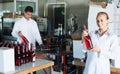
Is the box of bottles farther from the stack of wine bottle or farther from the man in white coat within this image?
the man in white coat

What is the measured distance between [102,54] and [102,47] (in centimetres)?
7

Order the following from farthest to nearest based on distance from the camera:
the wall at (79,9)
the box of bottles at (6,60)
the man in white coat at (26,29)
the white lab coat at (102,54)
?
the wall at (79,9), the man in white coat at (26,29), the white lab coat at (102,54), the box of bottles at (6,60)

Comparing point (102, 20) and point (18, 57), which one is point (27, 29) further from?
point (102, 20)

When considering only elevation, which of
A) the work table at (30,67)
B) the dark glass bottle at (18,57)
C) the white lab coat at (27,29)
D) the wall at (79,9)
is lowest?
the work table at (30,67)

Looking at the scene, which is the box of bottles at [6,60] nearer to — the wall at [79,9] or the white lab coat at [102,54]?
the white lab coat at [102,54]

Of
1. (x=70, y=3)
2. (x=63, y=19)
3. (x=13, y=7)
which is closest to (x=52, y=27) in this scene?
(x=63, y=19)

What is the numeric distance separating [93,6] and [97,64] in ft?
3.34

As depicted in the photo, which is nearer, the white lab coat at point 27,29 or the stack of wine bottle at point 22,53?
the stack of wine bottle at point 22,53

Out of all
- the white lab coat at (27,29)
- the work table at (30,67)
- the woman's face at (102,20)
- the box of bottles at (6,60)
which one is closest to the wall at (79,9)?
the white lab coat at (27,29)

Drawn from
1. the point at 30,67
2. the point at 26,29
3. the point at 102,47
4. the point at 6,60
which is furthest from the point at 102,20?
the point at 26,29

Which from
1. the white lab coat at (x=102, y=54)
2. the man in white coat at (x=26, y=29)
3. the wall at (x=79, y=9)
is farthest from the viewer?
the wall at (x=79, y=9)

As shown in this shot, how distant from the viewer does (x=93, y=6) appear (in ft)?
9.30

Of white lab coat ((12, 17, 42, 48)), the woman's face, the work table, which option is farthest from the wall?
the woman's face

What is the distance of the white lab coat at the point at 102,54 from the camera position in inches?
81.7
